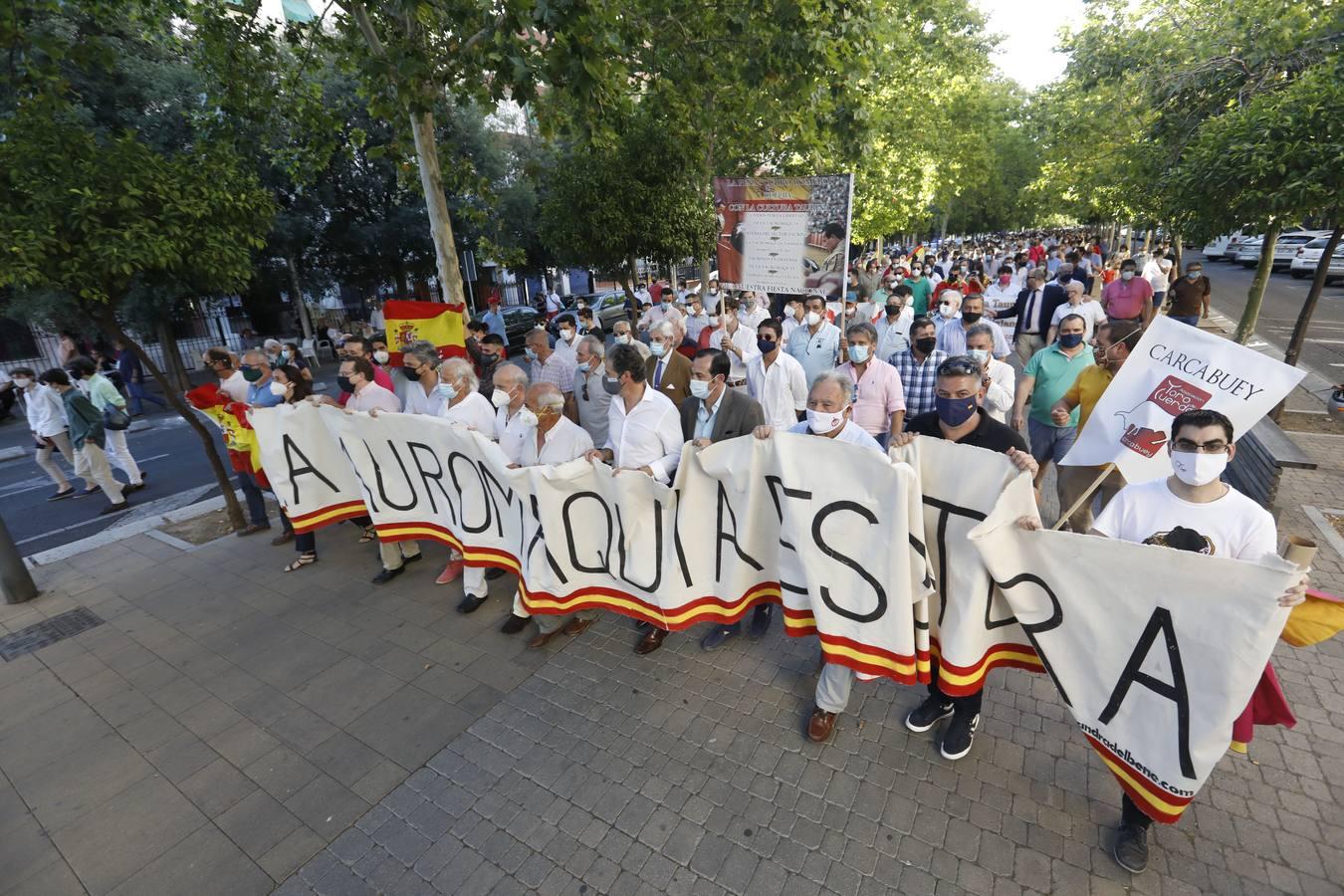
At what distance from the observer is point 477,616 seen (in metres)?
5.05

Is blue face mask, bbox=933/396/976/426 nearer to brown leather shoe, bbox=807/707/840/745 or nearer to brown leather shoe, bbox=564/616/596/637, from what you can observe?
brown leather shoe, bbox=807/707/840/745

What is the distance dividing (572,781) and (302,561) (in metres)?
4.28

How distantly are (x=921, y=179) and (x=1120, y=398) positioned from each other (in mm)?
20032

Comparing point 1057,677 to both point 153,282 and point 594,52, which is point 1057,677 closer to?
point 594,52

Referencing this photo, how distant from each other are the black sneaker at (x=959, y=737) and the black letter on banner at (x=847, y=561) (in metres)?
0.85

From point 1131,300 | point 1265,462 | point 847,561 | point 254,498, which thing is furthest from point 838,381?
point 1131,300

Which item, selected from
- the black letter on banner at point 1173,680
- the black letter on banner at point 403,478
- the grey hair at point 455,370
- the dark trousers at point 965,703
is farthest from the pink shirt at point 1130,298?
the black letter on banner at point 403,478

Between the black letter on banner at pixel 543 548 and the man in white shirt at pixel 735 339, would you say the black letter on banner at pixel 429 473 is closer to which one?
the black letter on banner at pixel 543 548

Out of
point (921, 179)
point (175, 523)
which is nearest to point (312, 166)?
point (175, 523)

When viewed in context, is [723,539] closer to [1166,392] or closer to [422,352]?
[1166,392]

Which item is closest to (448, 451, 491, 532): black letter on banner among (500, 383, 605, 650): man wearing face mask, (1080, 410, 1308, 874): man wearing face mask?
(500, 383, 605, 650): man wearing face mask

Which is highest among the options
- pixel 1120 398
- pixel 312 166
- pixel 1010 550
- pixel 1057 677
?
pixel 312 166

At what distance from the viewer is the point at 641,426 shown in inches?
171

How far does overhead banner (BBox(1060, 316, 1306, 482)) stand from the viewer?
9.68 ft
